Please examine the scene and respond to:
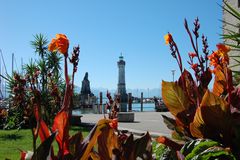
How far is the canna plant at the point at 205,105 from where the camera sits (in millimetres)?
1219

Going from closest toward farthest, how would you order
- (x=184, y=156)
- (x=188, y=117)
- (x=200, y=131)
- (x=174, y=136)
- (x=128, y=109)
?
(x=184, y=156) < (x=200, y=131) < (x=188, y=117) < (x=174, y=136) < (x=128, y=109)

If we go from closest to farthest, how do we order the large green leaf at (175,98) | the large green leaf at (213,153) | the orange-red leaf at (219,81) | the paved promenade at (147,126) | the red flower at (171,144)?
the large green leaf at (213,153) < the red flower at (171,144) < the large green leaf at (175,98) < the orange-red leaf at (219,81) < the paved promenade at (147,126)

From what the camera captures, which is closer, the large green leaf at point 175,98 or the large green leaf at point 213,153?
the large green leaf at point 213,153

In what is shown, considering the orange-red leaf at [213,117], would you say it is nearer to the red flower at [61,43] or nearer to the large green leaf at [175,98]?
the large green leaf at [175,98]

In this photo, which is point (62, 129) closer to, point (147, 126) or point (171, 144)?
point (171, 144)

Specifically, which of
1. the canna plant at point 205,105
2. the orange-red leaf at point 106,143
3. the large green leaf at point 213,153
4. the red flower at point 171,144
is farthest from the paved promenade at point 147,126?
the large green leaf at point 213,153

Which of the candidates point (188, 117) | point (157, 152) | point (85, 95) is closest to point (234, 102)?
point (188, 117)

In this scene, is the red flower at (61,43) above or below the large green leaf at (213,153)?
above

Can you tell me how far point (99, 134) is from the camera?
4.18 ft

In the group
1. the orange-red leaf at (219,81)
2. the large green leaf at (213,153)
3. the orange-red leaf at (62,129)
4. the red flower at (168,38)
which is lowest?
the large green leaf at (213,153)

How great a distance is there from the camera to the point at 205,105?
122 cm

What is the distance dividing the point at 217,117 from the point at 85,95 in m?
31.9

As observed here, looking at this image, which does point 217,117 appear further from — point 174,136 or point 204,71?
point 204,71

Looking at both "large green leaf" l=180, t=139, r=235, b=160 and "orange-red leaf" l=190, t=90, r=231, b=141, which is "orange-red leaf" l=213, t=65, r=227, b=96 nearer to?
"orange-red leaf" l=190, t=90, r=231, b=141
